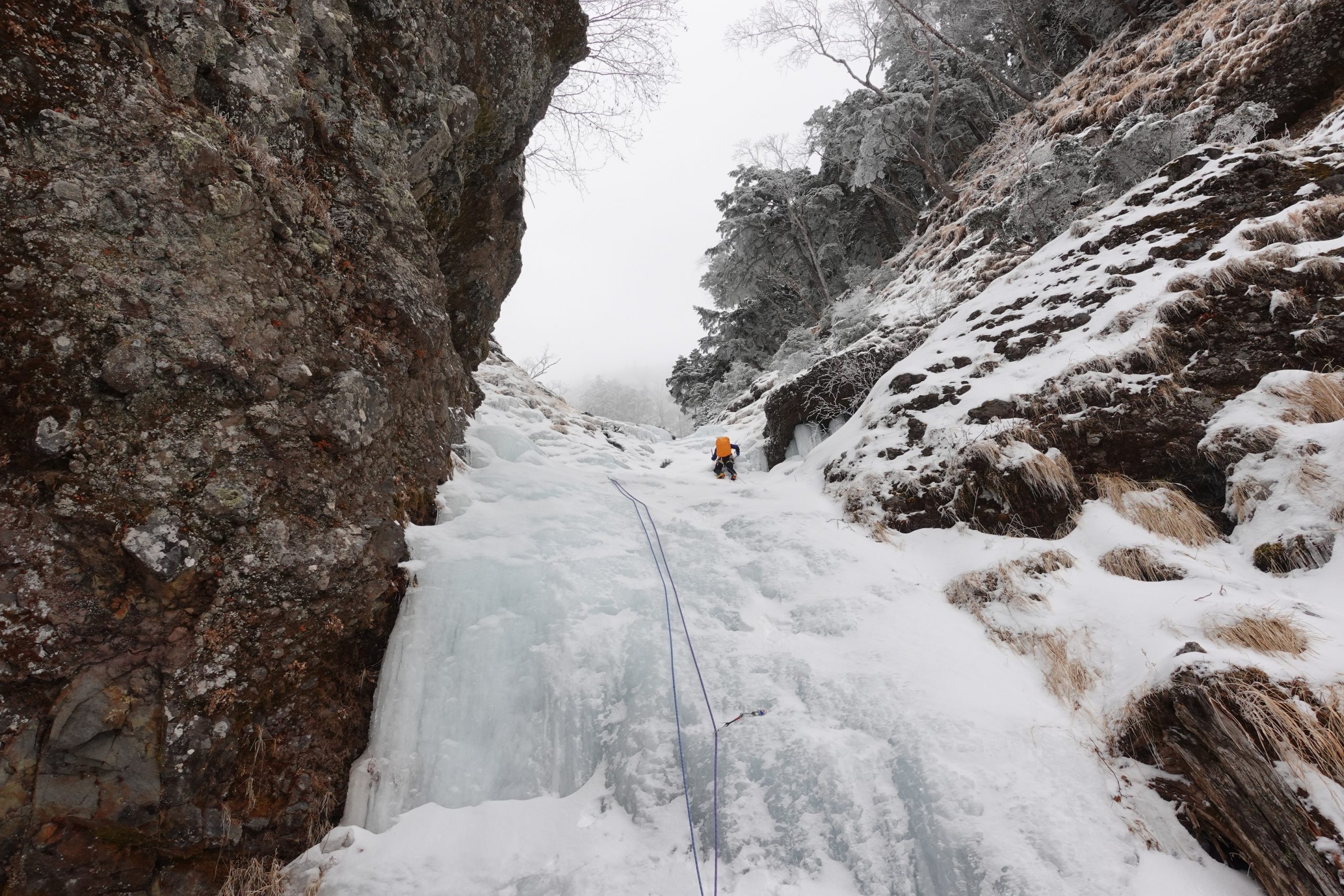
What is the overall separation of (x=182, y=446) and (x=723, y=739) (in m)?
3.12

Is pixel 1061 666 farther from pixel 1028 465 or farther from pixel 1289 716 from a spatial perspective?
pixel 1028 465

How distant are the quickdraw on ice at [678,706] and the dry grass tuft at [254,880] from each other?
189 cm

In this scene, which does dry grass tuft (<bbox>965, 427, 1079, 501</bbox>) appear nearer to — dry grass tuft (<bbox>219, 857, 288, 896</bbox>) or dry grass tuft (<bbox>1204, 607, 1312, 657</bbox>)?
dry grass tuft (<bbox>1204, 607, 1312, 657</bbox>)

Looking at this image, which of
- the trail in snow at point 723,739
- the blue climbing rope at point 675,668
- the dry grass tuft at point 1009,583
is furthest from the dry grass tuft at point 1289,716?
the blue climbing rope at point 675,668

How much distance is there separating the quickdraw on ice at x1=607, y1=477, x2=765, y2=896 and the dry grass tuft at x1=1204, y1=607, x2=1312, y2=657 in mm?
2262

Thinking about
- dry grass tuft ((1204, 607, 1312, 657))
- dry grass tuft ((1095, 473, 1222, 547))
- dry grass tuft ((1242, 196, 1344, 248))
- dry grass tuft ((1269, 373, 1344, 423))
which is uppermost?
dry grass tuft ((1242, 196, 1344, 248))

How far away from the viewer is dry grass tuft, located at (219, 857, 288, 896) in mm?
2396

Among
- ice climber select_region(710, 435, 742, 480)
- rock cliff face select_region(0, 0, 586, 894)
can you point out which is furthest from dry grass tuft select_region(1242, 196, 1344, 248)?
rock cliff face select_region(0, 0, 586, 894)

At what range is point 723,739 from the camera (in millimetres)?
2902

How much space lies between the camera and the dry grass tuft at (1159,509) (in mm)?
3230

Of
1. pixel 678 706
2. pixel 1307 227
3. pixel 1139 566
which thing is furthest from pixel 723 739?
pixel 1307 227

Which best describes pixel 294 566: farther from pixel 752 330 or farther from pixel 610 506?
pixel 752 330

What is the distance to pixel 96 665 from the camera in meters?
2.27

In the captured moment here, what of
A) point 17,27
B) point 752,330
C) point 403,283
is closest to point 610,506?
point 403,283
